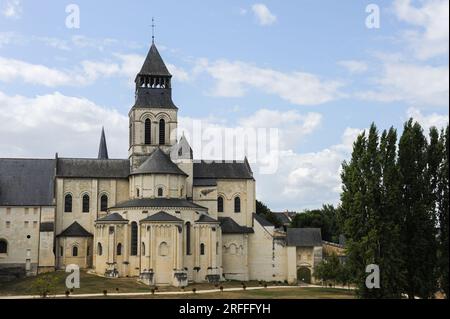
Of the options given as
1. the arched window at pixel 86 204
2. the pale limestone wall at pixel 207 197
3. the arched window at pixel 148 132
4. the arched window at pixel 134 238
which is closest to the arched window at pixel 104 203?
the arched window at pixel 86 204

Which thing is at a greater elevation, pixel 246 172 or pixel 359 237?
pixel 246 172

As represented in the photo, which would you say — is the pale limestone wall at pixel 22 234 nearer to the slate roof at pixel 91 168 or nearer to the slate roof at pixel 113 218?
the slate roof at pixel 91 168

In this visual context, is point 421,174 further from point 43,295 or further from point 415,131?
point 43,295

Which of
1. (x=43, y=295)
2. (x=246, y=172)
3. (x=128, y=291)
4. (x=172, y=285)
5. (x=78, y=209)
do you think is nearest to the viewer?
(x=43, y=295)

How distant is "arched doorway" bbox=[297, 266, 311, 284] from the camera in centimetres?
8038

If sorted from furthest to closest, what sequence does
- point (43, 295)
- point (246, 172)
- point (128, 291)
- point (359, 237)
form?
point (246, 172), point (128, 291), point (43, 295), point (359, 237)

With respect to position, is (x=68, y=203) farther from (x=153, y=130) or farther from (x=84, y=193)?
(x=153, y=130)

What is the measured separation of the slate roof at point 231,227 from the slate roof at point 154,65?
65.1 ft

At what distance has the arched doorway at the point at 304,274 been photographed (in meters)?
80.4

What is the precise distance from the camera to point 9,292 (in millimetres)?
63812

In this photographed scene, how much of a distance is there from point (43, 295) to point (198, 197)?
28.6m

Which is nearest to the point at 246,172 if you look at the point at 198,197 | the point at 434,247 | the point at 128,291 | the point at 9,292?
the point at 198,197

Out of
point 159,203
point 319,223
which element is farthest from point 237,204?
point 319,223

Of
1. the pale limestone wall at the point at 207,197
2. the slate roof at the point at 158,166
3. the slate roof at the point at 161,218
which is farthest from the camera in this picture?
the pale limestone wall at the point at 207,197
